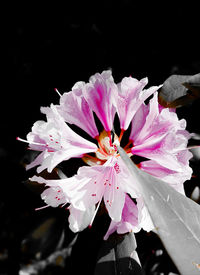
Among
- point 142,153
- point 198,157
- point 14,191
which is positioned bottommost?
point 198,157

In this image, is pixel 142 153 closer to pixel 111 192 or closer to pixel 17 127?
pixel 111 192

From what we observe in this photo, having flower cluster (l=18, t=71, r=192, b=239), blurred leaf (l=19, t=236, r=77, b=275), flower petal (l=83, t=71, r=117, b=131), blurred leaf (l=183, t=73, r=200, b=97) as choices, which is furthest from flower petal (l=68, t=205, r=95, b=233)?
blurred leaf (l=19, t=236, r=77, b=275)

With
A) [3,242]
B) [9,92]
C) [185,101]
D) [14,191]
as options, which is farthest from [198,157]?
[3,242]

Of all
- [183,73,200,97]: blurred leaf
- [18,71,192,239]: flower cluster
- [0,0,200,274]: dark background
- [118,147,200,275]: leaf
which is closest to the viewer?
[118,147,200,275]: leaf

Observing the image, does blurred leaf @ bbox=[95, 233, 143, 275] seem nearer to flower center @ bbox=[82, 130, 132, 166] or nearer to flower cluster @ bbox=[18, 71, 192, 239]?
flower cluster @ bbox=[18, 71, 192, 239]

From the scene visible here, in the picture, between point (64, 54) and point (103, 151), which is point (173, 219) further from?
point (64, 54)

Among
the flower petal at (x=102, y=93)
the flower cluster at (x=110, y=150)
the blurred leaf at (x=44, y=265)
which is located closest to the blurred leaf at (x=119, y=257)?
the flower cluster at (x=110, y=150)
